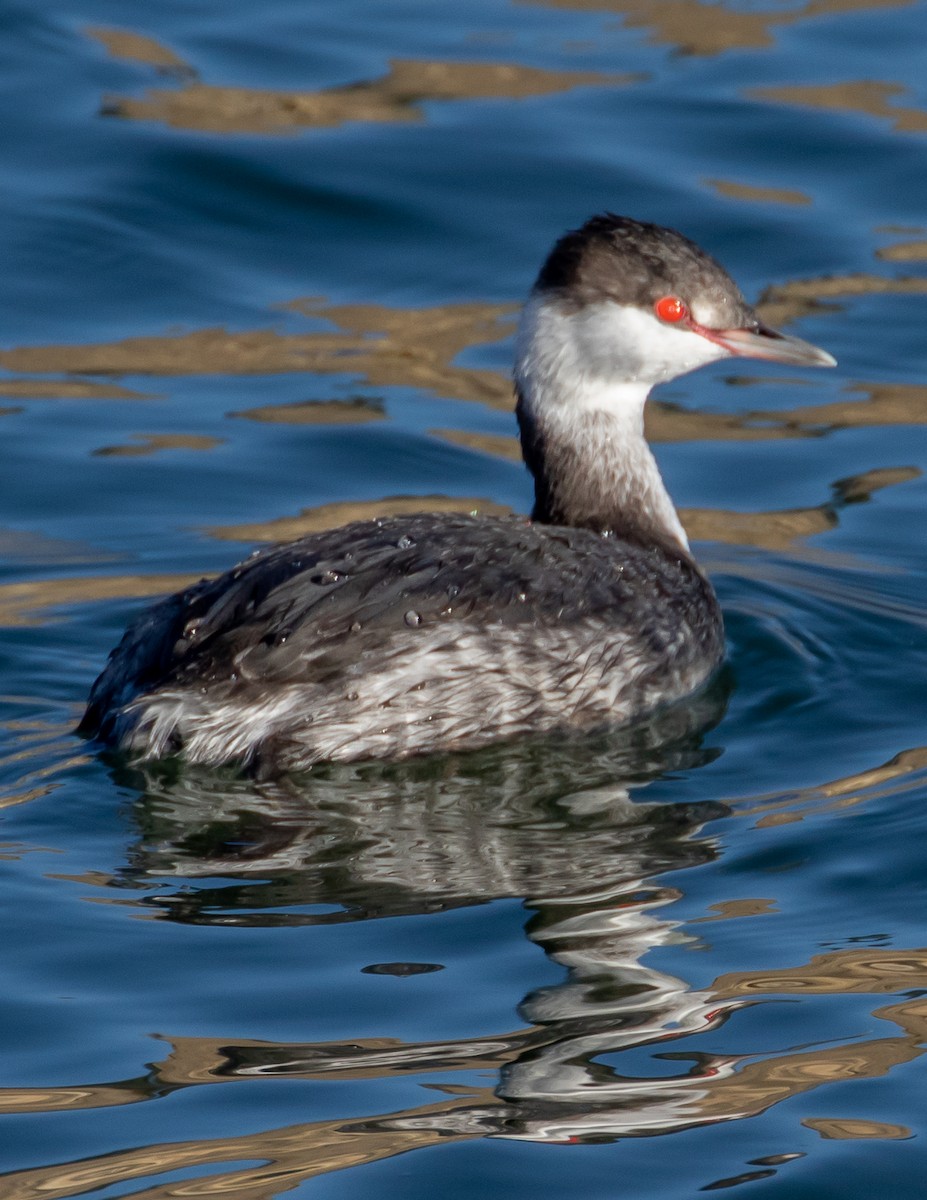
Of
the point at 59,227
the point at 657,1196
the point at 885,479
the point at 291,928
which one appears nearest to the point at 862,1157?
the point at 657,1196

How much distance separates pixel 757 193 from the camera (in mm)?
11820

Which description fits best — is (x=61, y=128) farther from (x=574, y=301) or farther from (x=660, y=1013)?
(x=660, y=1013)

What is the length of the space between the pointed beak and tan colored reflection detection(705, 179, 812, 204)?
14.8ft

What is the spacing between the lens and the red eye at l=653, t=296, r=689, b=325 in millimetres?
7129

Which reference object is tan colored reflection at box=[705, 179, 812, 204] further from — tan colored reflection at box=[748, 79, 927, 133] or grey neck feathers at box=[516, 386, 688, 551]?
grey neck feathers at box=[516, 386, 688, 551]

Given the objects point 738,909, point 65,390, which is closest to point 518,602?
point 738,909

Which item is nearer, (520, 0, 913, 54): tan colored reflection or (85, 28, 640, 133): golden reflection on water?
(85, 28, 640, 133): golden reflection on water

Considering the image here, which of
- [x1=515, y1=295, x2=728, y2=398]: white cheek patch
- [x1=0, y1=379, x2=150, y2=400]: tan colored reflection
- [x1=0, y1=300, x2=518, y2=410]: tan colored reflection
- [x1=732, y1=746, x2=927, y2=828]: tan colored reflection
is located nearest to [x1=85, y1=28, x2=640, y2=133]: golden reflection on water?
[x1=0, y1=300, x2=518, y2=410]: tan colored reflection

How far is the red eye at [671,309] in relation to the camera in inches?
281

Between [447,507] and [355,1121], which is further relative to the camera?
[447,507]

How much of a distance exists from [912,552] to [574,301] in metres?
1.87

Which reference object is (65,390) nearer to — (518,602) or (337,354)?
(337,354)

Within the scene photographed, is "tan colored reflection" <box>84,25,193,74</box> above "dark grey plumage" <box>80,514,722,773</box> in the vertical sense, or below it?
above

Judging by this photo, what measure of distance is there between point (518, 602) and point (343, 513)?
247cm
